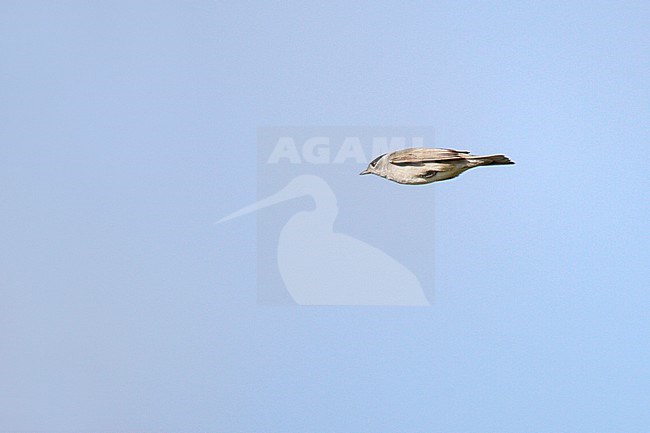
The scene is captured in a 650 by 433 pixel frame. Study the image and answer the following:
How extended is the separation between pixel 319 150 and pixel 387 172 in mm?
1497

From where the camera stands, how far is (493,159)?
148 centimetres

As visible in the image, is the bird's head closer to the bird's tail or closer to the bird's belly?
the bird's belly

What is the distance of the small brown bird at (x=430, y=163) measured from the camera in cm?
149

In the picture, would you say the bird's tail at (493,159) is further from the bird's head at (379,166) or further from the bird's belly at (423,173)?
the bird's head at (379,166)

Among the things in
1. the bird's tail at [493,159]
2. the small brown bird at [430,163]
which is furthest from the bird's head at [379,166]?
the bird's tail at [493,159]

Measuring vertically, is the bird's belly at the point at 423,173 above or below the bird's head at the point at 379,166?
below

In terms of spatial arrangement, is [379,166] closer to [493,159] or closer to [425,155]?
[425,155]

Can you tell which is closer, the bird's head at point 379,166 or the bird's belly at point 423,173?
the bird's belly at point 423,173

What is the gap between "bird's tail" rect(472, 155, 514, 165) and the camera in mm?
1477

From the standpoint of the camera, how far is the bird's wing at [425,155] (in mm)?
1490

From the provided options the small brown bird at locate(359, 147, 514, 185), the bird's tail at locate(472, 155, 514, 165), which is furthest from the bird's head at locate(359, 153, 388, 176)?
the bird's tail at locate(472, 155, 514, 165)

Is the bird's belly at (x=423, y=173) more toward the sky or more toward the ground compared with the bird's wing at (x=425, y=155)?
more toward the ground

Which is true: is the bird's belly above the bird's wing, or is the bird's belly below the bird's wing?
below

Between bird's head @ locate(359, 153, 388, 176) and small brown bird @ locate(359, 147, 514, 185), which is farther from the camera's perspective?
bird's head @ locate(359, 153, 388, 176)
